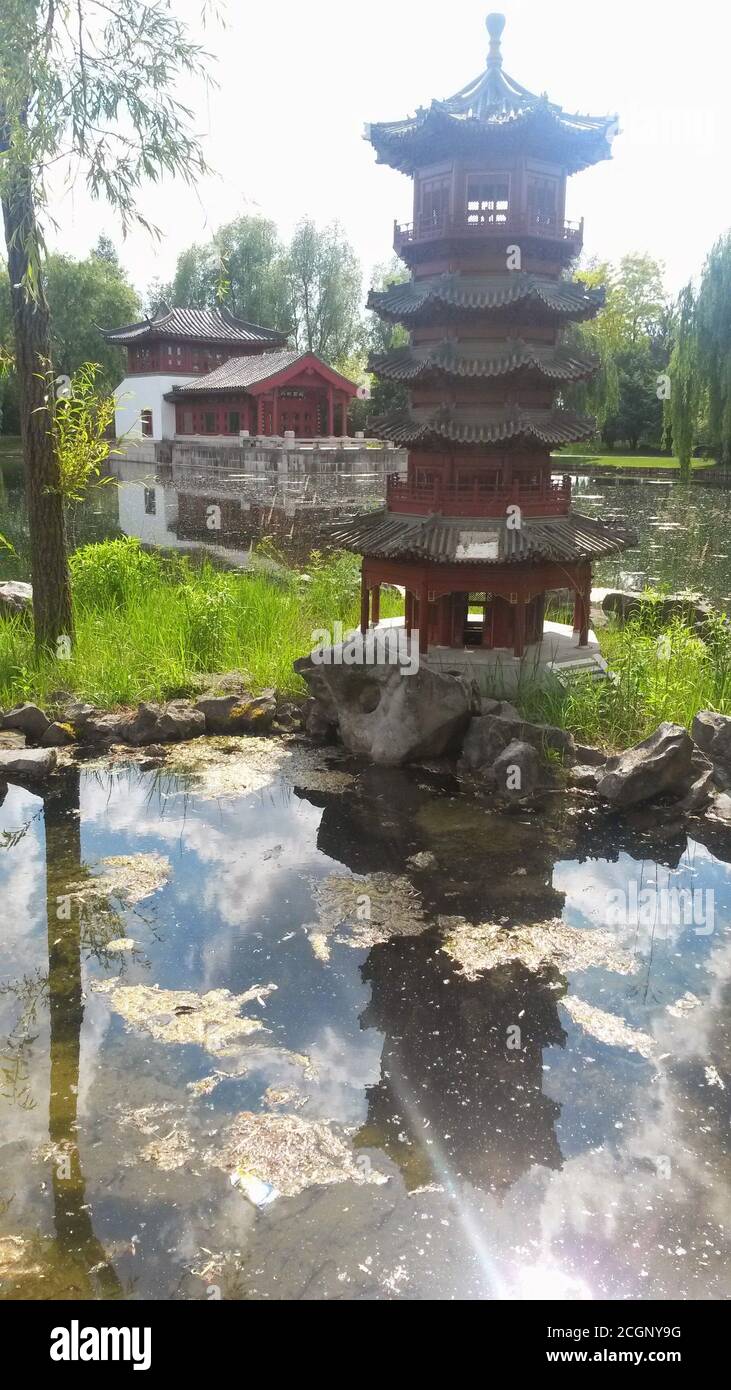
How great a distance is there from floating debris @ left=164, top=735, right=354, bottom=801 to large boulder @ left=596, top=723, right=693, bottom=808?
254 centimetres

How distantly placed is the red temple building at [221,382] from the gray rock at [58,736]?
3077 cm

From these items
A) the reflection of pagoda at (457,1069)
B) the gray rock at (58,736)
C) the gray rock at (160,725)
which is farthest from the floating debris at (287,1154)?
the gray rock at (58,736)

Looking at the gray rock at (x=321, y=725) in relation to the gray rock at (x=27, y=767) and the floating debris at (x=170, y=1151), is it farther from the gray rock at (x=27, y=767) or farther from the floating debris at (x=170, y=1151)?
the floating debris at (x=170, y=1151)

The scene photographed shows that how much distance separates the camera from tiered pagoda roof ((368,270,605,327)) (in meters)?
10.9

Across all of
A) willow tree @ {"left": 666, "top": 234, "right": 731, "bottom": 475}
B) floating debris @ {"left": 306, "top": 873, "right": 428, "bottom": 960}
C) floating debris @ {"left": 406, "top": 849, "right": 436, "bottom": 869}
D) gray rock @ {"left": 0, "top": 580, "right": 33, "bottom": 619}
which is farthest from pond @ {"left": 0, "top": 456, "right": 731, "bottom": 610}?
floating debris @ {"left": 306, "top": 873, "right": 428, "bottom": 960}

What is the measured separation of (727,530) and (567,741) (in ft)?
69.6

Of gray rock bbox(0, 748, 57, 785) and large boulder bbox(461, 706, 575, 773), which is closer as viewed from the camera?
gray rock bbox(0, 748, 57, 785)

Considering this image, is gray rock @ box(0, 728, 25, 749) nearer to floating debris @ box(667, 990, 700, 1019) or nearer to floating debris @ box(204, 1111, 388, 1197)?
floating debris @ box(204, 1111, 388, 1197)

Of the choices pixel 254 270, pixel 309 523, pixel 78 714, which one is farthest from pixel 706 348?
pixel 254 270

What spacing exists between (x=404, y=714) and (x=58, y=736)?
11.9ft

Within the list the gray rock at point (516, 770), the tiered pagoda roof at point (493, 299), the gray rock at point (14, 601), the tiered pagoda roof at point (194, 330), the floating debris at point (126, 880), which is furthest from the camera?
the tiered pagoda roof at point (194, 330)

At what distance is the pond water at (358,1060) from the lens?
3980 millimetres
